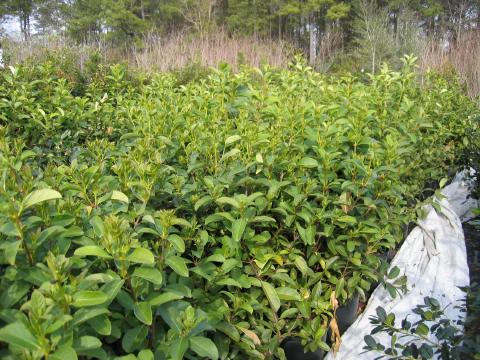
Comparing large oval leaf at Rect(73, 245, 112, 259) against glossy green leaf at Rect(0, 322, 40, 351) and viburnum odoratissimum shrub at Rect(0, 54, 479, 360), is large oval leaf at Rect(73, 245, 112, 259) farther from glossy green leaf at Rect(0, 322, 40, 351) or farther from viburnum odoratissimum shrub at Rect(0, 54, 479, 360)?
glossy green leaf at Rect(0, 322, 40, 351)

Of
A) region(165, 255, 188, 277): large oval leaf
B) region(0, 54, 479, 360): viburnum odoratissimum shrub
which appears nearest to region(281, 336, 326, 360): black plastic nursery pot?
region(0, 54, 479, 360): viburnum odoratissimum shrub

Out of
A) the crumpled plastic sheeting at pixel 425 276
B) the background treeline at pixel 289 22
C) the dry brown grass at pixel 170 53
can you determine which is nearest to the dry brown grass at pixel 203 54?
the dry brown grass at pixel 170 53

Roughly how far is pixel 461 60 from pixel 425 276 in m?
11.0

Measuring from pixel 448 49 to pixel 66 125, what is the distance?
13.8 meters

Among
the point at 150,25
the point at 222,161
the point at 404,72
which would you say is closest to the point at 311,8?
the point at 150,25

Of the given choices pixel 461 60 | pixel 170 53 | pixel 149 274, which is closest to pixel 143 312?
pixel 149 274

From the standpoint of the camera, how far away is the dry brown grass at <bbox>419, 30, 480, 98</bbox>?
33.8 feet

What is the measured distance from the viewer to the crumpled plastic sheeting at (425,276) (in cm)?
229

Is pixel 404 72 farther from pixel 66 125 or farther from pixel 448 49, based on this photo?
pixel 448 49

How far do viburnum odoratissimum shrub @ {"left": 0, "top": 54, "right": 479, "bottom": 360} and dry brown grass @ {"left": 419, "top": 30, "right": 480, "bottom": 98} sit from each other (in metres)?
8.32

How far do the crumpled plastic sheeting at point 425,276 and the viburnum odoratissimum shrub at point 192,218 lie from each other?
1.04 ft

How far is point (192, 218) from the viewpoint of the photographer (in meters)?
1.55

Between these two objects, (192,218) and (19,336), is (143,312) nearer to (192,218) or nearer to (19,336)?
(19,336)

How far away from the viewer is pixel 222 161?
1.90 m
